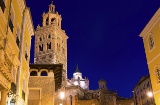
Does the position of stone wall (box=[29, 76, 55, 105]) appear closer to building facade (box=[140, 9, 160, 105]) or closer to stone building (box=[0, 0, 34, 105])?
stone building (box=[0, 0, 34, 105])

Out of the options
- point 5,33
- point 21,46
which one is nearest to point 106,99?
point 21,46

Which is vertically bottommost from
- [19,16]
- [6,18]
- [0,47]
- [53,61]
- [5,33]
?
[0,47]

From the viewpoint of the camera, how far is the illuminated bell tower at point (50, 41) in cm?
6456

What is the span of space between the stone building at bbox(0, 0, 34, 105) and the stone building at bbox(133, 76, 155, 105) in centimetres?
4021

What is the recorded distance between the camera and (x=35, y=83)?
966 inches

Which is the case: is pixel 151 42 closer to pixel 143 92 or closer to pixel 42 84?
pixel 42 84

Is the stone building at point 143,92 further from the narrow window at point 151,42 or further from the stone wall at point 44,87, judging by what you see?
the narrow window at point 151,42

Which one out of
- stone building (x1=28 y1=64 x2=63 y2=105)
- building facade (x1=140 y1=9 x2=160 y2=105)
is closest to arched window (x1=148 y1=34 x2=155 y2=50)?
Result: building facade (x1=140 y1=9 x2=160 y2=105)

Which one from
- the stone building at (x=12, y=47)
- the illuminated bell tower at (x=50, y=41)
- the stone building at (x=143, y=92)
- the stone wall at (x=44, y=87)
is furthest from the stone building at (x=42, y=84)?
the illuminated bell tower at (x=50, y=41)

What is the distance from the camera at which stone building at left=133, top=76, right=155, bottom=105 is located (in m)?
52.1

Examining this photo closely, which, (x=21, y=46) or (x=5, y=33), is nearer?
(x=5, y=33)

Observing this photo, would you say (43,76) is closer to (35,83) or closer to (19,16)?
(35,83)

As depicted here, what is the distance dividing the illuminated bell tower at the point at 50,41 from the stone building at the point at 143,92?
839 inches

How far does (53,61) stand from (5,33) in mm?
51989
